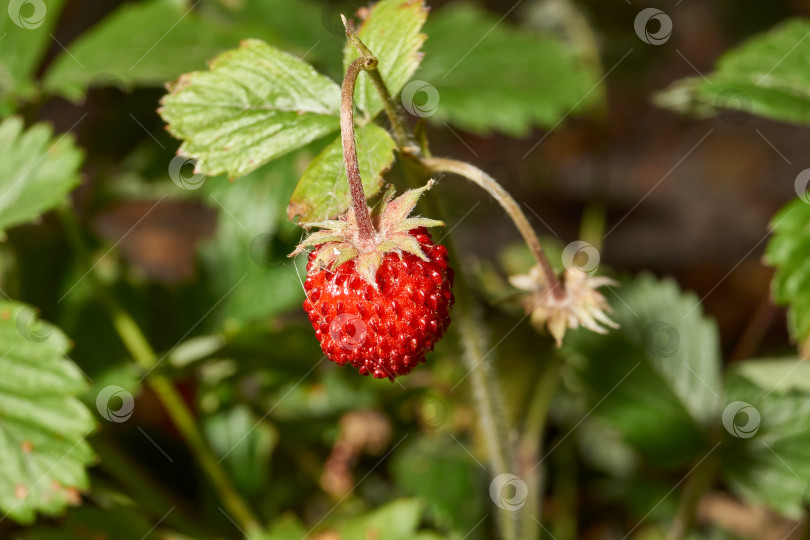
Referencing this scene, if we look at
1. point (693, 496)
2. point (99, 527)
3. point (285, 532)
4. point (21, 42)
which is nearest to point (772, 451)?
point (693, 496)

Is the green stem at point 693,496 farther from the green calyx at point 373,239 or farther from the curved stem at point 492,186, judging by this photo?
the green calyx at point 373,239

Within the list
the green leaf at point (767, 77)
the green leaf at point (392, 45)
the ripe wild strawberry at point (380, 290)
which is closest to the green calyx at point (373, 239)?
the ripe wild strawberry at point (380, 290)

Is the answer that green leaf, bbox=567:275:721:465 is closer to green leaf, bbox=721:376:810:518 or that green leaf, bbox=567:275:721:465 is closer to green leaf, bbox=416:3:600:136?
green leaf, bbox=721:376:810:518

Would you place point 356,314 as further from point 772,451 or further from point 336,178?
point 772,451

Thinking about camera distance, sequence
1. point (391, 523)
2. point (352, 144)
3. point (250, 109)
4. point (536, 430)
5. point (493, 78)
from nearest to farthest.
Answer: point (352, 144) < point (250, 109) < point (391, 523) < point (536, 430) < point (493, 78)

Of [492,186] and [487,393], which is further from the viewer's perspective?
[487,393]

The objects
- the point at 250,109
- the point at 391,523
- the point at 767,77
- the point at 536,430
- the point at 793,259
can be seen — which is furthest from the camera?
the point at 536,430

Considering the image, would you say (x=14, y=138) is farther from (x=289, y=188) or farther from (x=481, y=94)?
(x=481, y=94)
